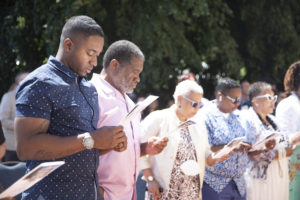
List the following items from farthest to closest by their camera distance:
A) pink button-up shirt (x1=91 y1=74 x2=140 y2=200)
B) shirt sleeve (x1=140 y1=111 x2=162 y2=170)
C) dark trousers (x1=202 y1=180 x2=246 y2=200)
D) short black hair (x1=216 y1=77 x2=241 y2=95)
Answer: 1. short black hair (x1=216 y1=77 x2=241 y2=95)
2. dark trousers (x1=202 y1=180 x2=246 y2=200)
3. shirt sleeve (x1=140 y1=111 x2=162 y2=170)
4. pink button-up shirt (x1=91 y1=74 x2=140 y2=200)

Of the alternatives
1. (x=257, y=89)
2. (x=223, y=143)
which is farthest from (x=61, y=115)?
(x=257, y=89)

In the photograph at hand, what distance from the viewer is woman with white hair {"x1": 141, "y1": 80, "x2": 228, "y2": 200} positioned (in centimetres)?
451

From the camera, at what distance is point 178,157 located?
15.0ft

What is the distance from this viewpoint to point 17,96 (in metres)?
2.61

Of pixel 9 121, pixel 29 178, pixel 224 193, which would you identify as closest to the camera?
pixel 29 178

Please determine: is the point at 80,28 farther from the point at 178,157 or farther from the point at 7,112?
the point at 7,112

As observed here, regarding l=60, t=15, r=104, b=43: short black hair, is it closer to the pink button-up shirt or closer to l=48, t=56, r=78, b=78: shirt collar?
l=48, t=56, r=78, b=78: shirt collar

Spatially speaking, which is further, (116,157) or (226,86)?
(226,86)

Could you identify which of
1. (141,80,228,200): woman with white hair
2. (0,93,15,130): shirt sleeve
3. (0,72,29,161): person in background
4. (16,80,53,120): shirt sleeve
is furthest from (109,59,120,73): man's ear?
(0,93,15,130): shirt sleeve

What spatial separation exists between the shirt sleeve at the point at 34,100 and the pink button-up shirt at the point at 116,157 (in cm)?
91

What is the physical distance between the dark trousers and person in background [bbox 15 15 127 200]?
8.44 feet

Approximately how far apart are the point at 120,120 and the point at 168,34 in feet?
19.0

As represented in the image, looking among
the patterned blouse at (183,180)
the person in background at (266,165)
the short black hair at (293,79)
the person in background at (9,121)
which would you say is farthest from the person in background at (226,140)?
the person in background at (9,121)

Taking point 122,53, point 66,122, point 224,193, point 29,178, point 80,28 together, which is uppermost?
point 80,28
